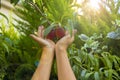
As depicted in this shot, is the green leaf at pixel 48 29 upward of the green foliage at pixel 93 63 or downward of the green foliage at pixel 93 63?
upward

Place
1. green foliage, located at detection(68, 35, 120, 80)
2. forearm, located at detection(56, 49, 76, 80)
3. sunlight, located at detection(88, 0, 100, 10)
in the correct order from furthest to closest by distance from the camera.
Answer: sunlight, located at detection(88, 0, 100, 10) < green foliage, located at detection(68, 35, 120, 80) < forearm, located at detection(56, 49, 76, 80)

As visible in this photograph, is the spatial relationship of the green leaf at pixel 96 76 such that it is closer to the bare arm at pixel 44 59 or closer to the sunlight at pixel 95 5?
the bare arm at pixel 44 59

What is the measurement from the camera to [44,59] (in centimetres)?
105

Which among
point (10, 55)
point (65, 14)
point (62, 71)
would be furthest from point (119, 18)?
point (10, 55)

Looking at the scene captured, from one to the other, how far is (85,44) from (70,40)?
0.15 metres

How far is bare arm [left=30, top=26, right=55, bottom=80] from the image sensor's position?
103cm

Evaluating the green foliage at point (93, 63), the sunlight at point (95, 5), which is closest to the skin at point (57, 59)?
the green foliage at point (93, 63)

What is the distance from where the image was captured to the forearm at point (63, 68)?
987mm

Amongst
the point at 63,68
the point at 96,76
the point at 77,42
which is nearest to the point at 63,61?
the point at 63,68

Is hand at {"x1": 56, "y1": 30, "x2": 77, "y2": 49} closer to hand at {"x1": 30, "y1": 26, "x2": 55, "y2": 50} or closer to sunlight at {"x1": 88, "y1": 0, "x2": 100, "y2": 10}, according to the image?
hand at {"x1": 30, "y1": 26, "x2": 55, "y2": 50}

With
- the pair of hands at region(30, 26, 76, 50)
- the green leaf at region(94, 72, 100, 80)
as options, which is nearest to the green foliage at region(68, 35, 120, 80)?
the green leaf at region(94, 72, 100, 80)

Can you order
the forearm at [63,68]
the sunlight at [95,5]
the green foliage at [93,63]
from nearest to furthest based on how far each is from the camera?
the forearm at [63,68]
the green foliage at [93,63]
the sunlight at [95,5]

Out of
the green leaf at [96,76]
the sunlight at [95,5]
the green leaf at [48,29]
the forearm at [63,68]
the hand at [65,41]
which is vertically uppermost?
the sunlight at [95,5]

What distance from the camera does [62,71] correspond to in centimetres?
100
